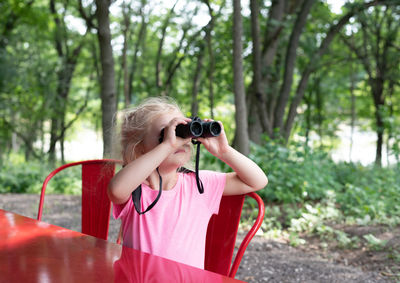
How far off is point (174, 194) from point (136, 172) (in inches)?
12.0

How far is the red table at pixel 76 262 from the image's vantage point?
2.99 ft

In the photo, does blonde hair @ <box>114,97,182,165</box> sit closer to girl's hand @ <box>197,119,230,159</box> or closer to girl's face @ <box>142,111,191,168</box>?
girl's face @ <box>142,111,191,168</box>

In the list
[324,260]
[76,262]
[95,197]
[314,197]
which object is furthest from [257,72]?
[76,262]

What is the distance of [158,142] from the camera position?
64.3 inches

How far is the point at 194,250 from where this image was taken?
5.26 ft

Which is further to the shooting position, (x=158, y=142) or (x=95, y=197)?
(x=95, y=197)

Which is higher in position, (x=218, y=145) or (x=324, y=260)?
(x=218, y=145)

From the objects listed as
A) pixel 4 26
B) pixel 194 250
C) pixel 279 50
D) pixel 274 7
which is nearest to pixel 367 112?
pixel 279 50

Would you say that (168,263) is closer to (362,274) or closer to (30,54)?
(362,274)

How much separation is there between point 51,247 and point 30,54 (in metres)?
12.3

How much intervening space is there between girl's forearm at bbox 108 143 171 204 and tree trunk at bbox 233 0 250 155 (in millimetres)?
3873

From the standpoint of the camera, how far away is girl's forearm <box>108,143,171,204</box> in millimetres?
1396

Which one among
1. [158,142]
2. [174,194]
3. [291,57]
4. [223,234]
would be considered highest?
[291,57]

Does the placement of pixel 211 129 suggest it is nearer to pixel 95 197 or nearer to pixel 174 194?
pixel 174 194
